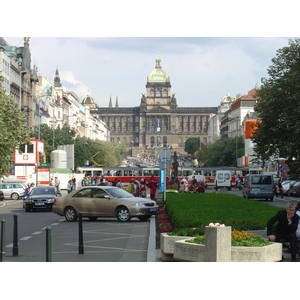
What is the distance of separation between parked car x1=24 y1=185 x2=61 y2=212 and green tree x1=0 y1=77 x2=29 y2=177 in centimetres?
294

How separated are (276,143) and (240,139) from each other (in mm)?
69787

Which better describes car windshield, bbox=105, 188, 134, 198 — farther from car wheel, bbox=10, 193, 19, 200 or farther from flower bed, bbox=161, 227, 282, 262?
car wheel, bbox=10, 193, 19, 200

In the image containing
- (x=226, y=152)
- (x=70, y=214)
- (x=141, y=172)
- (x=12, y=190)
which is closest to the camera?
(x=70, y=214)

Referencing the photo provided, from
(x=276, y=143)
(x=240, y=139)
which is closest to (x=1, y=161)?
(x=276, y=143)

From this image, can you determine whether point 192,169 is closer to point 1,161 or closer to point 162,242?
point 1,161

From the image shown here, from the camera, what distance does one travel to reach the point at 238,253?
11023 millimetres

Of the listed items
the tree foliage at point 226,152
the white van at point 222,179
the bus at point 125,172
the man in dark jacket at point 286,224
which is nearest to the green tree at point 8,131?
the man in dark jacket at point 286,224

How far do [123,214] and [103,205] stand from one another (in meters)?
0.80

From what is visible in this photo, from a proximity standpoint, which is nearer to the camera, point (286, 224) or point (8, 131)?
point (286, 224)

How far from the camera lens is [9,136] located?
3969 cm

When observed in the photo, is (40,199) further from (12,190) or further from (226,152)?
(226,152)

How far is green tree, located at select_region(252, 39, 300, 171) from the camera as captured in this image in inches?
1827

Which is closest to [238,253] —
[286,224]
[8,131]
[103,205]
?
[286,224]

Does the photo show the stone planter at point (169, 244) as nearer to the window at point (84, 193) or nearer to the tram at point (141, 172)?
the window at point (84, 193)
